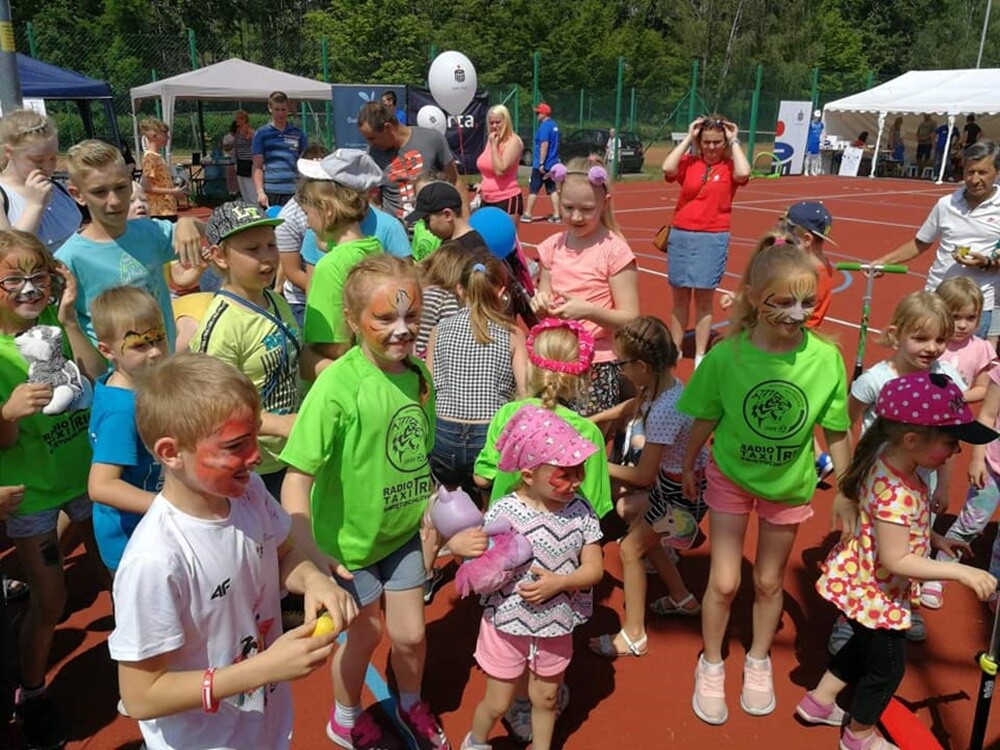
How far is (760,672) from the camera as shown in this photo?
11.3 ft

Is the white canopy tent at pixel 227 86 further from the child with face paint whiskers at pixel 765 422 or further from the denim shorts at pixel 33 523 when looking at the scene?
the child with face paint whiskers at pixel 765 422

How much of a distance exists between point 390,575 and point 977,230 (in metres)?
4.72

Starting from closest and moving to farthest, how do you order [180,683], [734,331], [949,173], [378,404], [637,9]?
1. [180,683]
2. [378,404]
3. [734,331]
4. [949,173]
5. [637,9]

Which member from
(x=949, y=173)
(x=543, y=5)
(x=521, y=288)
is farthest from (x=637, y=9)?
(x=521, y=288)

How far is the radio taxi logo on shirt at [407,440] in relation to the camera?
2.83 m

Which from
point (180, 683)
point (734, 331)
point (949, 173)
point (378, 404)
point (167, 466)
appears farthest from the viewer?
point (949, 173)

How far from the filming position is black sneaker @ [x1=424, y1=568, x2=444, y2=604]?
4.20 m

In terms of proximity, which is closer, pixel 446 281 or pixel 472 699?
pixel 472 699

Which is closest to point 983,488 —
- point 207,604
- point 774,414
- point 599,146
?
point 774,414

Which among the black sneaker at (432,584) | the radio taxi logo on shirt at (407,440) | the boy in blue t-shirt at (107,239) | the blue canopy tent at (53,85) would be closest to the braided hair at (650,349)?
the radio taxi logo on shirt at (407,440)

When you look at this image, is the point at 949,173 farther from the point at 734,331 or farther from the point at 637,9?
the point at 637,9

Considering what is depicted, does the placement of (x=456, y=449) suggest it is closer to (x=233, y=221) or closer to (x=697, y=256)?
(x=233, y=221)

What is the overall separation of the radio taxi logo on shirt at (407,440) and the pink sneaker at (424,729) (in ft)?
3.30

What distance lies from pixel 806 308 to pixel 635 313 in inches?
47.7
